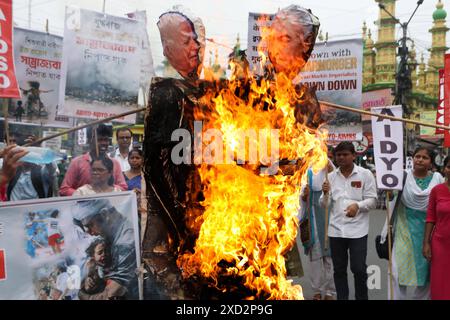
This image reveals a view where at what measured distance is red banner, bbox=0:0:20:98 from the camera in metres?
3.79

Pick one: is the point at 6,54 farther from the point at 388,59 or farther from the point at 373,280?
the point at 388,59

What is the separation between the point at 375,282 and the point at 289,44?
398 cm

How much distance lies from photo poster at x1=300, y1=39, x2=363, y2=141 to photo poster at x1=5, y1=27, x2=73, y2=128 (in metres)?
3.06

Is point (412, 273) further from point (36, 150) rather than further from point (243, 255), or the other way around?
point (36, 150)

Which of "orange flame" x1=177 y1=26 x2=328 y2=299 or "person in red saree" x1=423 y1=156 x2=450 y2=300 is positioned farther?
"person in red saree" x1=423 y1=156 x2=450 y2=300

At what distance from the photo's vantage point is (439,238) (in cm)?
417

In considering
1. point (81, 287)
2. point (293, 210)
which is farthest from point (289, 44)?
point (81, 287)

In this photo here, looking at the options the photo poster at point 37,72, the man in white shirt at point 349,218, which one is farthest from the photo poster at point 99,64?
the man in white shirt at point 349,218

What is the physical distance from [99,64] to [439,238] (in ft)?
12.8

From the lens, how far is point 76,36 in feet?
16.8

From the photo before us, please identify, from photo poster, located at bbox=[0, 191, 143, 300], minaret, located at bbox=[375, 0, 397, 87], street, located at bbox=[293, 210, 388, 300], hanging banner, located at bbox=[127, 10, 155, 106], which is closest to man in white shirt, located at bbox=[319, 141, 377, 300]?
street, located at bbox=[293, 210, 388, 300]

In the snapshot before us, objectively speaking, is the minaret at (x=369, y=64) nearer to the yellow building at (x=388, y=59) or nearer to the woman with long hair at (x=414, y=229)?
the yellow building at (x=388, y=59)

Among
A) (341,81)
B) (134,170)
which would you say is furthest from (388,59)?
(134,170)

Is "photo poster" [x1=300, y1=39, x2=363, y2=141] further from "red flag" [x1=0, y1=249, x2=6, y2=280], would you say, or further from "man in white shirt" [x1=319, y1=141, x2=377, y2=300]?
"red flag" [x1=0, y1=249, x2=6, y2=280]
